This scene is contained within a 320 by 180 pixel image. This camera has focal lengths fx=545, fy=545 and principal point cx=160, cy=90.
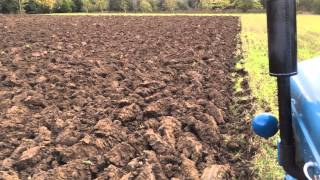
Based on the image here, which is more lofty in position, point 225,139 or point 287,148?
point 287,148

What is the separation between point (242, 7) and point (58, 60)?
64.4 m

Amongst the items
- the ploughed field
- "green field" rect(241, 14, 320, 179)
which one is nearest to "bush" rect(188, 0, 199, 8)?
"green field" rect(241, 14, 320, 179)

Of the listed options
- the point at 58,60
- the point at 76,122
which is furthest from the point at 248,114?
the point at 58,60

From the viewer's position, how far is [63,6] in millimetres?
68062

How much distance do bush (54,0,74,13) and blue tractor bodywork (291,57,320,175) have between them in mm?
66285

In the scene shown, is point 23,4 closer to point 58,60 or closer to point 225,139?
point 58,60

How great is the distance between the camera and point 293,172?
2.68 metres

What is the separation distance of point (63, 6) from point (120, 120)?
62519 millimetres

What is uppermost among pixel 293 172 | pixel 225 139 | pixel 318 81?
pixel 318 81

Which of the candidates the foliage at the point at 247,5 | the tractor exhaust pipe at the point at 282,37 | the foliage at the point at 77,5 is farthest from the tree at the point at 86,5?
the tractor exhaust pipe at the point at 282,37

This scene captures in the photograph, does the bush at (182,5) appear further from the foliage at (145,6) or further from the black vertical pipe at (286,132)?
the black vertical pipe at (286,132)

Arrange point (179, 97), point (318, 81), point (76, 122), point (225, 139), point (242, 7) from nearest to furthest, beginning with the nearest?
point (318, 81) → point (225, 139) → point (76, 122) → point (179, 97) → point (242, 7)

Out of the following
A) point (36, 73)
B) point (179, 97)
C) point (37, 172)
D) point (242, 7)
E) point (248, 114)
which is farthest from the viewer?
point (242, 7)

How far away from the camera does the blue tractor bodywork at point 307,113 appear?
2.27 meters
